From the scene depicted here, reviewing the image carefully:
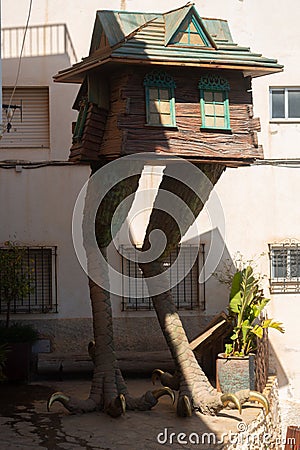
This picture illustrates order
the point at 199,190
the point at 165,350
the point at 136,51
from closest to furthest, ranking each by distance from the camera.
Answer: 1. the point at 136,51
2. the point at 199,190
3. the point at 165,350

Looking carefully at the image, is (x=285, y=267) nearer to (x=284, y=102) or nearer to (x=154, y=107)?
(x=284, y=102)

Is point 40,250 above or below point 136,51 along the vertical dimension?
below

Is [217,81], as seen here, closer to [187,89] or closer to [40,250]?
[187,89]

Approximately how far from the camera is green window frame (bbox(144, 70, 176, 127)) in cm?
973

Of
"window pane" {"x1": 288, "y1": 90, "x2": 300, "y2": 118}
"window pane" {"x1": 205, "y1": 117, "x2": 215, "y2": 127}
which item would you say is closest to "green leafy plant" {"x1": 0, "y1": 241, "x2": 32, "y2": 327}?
"window pane" {"x1": 205, "y1": 117, "x2": 215, "y2": 127}

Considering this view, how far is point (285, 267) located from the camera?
48.3ft

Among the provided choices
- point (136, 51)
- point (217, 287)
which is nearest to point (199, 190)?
point (136, 51)

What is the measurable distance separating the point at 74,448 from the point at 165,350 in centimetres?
568

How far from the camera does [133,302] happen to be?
14.6 m

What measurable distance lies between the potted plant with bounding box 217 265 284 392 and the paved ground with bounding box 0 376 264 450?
2.09ft

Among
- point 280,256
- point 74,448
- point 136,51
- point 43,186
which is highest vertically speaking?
point 136,51

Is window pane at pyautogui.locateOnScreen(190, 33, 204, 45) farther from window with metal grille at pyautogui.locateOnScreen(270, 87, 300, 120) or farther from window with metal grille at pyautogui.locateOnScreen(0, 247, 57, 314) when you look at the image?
window with metal grille at pyautogui.locateOnScreen(0, 247, 57, 314)

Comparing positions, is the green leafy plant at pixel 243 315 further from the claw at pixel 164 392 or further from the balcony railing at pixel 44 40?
the balcony railing at pixel 44 40

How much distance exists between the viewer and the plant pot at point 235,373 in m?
11.3
